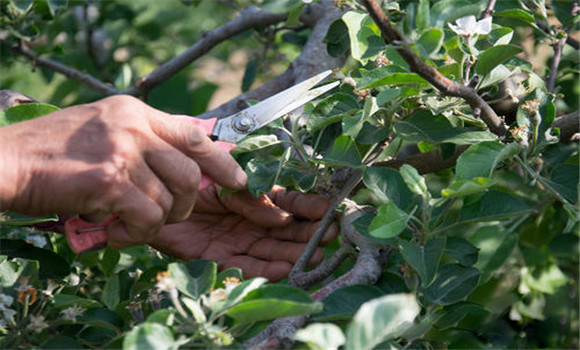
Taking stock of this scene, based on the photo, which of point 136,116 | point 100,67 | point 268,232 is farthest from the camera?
point 100,67

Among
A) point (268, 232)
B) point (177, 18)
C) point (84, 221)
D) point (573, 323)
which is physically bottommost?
point (573, 323)

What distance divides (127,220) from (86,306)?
0.58 ft

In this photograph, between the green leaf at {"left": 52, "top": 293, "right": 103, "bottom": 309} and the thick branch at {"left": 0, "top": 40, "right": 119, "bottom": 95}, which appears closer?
the green leaf at {"left": 52, "top": 293, "right": 103, "bottom": 309}

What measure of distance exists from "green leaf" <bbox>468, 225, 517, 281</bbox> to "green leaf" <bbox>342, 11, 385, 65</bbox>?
14.2 inches

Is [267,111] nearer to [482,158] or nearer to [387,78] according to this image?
[387,78]

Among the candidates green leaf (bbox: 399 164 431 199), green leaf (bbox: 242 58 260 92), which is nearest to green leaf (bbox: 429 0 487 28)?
green leaf (bbox: 399 164 431 199)

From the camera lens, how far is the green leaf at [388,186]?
1.31 meters

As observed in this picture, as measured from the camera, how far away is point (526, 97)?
4.71 ft

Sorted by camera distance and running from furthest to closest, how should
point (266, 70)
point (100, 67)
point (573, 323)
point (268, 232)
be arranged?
point (100, 67) → point (266, 70) → point (573, 323) → point (268, 232)

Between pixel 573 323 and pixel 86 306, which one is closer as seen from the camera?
pixel 86 306

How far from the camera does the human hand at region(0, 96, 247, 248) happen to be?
1295 mm

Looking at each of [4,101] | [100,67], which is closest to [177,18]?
[100,67]

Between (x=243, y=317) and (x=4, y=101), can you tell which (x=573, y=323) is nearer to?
(x=243, y=317)

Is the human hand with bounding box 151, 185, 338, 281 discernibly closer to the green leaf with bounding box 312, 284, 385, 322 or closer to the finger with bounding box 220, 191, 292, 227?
the finger with bounding box 220, 191, 292, 227
